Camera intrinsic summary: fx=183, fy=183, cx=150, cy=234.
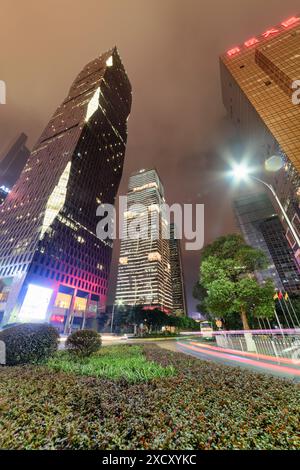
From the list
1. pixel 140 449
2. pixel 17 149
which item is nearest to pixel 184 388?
pixel 140 449

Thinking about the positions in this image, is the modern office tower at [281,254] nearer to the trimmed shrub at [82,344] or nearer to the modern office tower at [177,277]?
the trimmed shrub at [82,344]

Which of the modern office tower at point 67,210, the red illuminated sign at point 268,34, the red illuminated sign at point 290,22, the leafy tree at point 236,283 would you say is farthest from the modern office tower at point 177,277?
the leafy tree at point 236,283

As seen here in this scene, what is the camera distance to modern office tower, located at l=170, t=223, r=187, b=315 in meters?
181

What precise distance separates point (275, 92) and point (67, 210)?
6720 centimetres

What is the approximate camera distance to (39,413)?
3361 millimetres

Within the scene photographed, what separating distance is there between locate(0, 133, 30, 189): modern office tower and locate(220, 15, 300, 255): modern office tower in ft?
483

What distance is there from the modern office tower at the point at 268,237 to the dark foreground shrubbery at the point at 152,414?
247ft

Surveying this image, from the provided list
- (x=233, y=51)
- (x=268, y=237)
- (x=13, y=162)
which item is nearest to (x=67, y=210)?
(x=233, y=51)

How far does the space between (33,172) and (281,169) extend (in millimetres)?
87337

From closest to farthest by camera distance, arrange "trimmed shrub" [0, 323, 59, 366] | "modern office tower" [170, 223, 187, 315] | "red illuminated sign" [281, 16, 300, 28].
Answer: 1. "trimmed shrub" [0, 323, 59, 366]
2. "red illuminated sign" [281, 16, 300, 28]
3. "modern office tower" [170, 223, 187, 315]

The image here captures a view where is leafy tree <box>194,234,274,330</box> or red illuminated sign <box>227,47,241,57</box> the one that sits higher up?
red illuminated sign <box>227,47,241,57</box>

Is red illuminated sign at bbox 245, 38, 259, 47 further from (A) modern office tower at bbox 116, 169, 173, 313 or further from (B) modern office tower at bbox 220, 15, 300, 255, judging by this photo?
(A) modern office tower at bbox 116, 169, 173, 313

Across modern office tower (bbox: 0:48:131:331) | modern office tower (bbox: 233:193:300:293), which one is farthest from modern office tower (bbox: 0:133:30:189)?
modern office tower (bbox: 233:193:300:293)

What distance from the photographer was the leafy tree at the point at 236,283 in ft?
47.2
